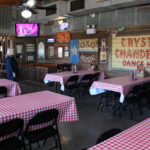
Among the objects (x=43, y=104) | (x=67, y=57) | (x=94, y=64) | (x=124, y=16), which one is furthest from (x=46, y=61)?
(x=43, y=104)

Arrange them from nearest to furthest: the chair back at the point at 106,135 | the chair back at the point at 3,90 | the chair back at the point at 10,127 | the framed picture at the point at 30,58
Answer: the chair back at the point at 106,135
the chair back at the point at 10,127
the chair back at the point at 3,90
the framed picture at the point at 30,58

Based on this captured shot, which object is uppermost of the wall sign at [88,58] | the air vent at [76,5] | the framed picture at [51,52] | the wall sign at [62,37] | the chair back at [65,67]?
the air vent at [76,5]

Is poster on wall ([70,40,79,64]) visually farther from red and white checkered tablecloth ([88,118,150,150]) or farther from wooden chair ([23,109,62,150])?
red and white checkered tablecloth ([88,118,150,150])

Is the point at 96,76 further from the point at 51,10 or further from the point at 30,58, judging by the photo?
the point at 30,58

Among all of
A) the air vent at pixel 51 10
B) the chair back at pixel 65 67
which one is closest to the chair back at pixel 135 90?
the chair back at pixel 65 67

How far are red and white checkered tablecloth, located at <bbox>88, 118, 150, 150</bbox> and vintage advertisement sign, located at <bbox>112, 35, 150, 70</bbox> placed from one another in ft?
14.8

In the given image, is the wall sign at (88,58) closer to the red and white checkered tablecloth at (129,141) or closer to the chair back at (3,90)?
the chair back at (3,90)

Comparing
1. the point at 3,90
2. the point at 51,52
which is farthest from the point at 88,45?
the point at 3,90

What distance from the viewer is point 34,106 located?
292 centimetres

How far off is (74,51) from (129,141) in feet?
22.7

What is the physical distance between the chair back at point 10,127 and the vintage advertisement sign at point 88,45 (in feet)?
18.5

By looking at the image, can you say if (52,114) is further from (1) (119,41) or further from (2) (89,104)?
(1) (119,41)

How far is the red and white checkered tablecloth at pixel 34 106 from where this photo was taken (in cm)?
270

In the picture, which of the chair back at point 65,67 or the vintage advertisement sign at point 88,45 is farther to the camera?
the chair back at point 65,67
